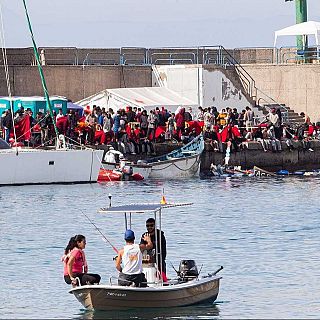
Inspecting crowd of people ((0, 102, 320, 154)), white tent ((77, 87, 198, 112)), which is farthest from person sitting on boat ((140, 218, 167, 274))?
white tent ((77, 87, 198, 112))

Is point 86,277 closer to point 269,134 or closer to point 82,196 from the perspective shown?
point 82,196

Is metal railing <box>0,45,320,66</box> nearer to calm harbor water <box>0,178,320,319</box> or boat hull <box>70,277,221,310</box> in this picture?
calm harbor water <box>0,178,320,319</box>

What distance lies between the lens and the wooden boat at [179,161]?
6169cm

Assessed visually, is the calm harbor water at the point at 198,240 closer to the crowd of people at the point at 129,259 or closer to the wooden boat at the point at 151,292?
the wooden boat at the point at 151,292

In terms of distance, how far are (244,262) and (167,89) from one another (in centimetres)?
3718

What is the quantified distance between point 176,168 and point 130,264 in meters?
35.2

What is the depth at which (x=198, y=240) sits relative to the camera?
42406mm

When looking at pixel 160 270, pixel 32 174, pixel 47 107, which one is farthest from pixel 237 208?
pixel 160 270

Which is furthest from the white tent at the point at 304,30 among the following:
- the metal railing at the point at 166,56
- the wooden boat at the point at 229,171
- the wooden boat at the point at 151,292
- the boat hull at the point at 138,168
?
the wooden boat at the point at 151,292

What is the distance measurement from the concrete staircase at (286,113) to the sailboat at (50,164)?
16710 millimetres

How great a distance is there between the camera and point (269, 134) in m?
66.6

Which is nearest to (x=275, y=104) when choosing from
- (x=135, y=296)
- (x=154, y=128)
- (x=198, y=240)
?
(x=154, y=128)

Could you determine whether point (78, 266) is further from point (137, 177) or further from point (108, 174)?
point (137, 177)

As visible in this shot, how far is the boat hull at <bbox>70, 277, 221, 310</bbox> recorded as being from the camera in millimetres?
27328
